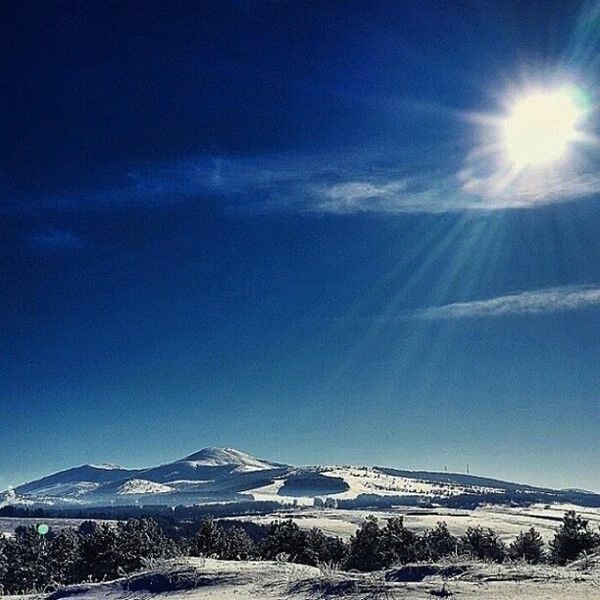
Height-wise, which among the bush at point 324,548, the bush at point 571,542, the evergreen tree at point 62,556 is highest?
the bush at point 571,542

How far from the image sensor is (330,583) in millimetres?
18312

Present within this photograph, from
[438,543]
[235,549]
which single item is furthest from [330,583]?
[438,543]

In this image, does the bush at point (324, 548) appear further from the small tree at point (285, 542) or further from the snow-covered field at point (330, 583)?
the snow-covered field at point (330, 583)

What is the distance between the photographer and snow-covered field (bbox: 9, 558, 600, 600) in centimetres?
1608

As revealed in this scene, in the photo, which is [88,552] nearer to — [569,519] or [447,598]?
[569,519]

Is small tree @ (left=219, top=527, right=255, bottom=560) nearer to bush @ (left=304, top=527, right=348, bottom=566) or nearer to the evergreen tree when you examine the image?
bush @ (left=304, top=527, right=348, bottom=566)

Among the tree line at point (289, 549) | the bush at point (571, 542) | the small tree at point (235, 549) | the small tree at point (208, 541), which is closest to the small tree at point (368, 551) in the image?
the tree line at point (289, 549)

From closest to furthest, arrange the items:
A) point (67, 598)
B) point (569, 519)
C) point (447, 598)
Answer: point (447, 598) < point (67, 598) < point (569, 519)

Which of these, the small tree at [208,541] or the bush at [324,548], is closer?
the small tree at [208,541]

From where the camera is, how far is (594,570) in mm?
18031

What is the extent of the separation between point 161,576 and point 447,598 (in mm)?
11429

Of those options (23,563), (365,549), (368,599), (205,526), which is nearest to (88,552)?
(205,526)

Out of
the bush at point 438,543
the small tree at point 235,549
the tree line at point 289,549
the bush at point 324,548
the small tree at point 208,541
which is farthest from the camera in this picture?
the bush at point 324,548

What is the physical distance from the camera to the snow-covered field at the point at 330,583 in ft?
52.7
